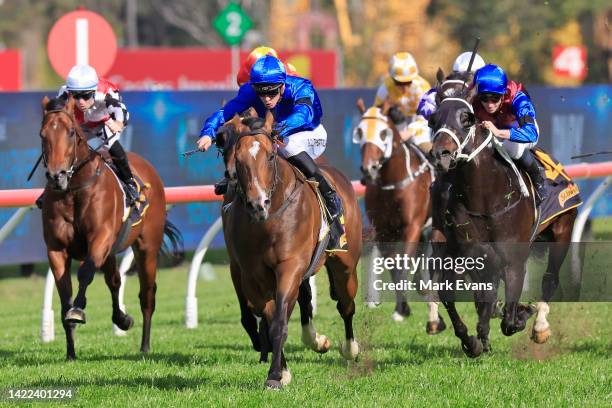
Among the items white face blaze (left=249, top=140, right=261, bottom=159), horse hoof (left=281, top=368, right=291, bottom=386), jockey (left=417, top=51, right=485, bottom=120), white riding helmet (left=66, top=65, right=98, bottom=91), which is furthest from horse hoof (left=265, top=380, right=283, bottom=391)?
white riding helmet (left=66, top=65, right=98, bottom=91)

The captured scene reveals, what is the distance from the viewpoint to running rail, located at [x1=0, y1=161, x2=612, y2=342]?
10.0 m

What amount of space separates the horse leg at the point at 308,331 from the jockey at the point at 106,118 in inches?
60.6

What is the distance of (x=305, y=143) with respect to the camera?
27.6 feet

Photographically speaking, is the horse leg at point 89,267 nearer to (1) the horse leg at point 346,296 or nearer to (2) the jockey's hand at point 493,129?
(1) the horse leg at point 346,296

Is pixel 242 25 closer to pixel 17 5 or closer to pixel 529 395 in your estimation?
pixel 529 395

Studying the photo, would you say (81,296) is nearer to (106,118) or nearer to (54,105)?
(54,105)

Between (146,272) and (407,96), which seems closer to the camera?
(146,272)

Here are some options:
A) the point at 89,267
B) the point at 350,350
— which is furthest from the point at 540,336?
the point at 89,267

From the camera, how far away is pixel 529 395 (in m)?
7.23

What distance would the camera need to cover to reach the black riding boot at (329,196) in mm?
8203

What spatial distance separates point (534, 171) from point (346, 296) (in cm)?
147

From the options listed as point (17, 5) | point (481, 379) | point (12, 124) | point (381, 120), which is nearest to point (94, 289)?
point (12, 124)

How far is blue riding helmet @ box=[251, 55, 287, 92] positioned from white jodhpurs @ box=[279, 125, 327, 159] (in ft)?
1.39

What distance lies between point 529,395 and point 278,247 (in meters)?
1.57
